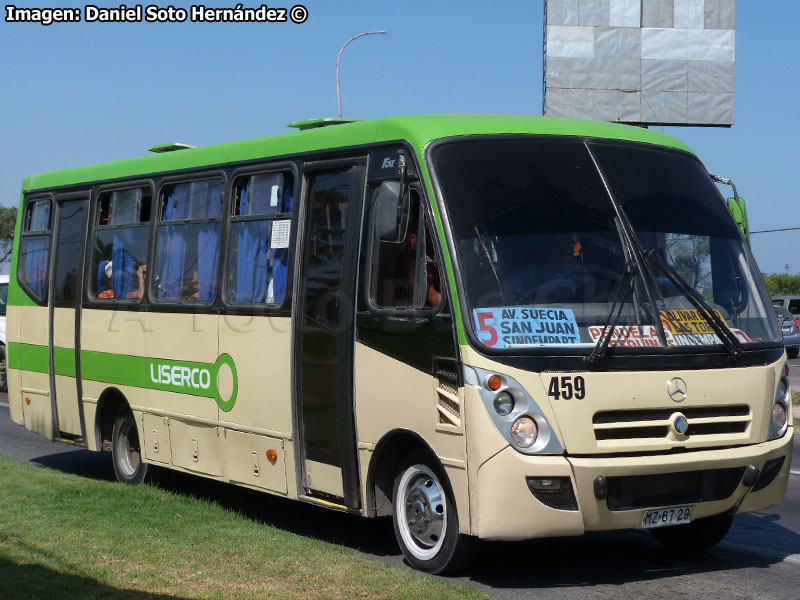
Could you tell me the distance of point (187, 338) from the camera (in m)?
10.3

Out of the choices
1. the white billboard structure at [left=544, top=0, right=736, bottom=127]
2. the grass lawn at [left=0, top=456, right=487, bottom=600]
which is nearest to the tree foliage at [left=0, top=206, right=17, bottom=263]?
the white billboard structure at [left=544, top=0, right=736, bottom=127]

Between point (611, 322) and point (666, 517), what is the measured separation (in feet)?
3.97

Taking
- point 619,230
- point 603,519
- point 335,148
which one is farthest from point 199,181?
point 603,519

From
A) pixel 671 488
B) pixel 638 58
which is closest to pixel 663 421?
pixel 671 488

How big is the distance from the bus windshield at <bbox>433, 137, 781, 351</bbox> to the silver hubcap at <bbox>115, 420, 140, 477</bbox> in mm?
5365

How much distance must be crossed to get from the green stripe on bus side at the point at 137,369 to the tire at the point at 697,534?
3481mm

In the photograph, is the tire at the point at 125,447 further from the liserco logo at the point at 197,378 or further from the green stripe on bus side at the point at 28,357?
the green stripe on bus side at the point at 28,357

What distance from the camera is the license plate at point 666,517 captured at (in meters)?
7.22

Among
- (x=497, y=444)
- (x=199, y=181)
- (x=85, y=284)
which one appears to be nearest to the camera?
(x=497, y=444)

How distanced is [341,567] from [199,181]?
433 cm

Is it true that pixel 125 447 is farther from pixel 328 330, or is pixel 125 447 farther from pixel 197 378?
pixel 328 330

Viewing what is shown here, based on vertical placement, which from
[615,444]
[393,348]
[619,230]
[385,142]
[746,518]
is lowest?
[746,518]

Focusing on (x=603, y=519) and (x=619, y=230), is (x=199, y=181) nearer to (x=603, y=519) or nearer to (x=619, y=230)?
(x=619, y=230)

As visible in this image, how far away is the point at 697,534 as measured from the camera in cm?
836
